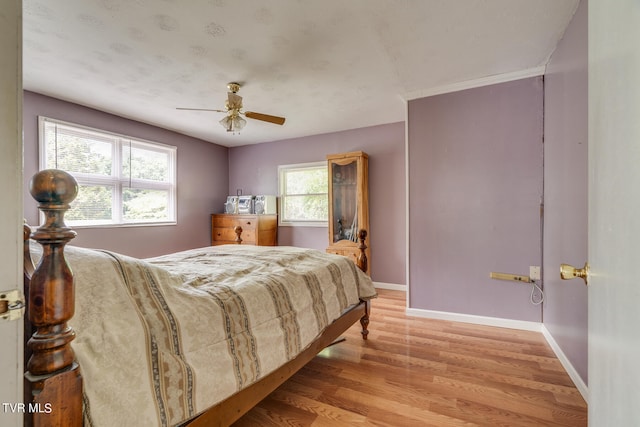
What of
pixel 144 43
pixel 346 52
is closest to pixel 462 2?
pixel 346 52

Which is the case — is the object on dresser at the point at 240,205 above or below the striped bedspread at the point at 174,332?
above

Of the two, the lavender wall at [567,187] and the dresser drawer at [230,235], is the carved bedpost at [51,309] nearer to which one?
the lavender wall at [567,187]

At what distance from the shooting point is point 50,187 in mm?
586

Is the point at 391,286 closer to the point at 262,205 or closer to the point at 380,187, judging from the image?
the point at 380,187

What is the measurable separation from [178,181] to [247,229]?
130 centimetres

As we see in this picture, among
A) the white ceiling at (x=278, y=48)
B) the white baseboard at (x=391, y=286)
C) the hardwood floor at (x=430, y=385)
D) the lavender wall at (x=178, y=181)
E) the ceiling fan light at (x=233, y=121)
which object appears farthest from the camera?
the white baseboard at (x=391, y=286)

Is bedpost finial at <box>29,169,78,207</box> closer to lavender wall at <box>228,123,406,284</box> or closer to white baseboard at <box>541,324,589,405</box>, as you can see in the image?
white baseboard at <box>541,324,589,405</box>

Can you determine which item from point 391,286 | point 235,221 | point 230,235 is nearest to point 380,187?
point 391,286

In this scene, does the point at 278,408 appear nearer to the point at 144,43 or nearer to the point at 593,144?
the point at 593,144

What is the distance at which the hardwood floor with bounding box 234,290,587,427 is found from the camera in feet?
4.90

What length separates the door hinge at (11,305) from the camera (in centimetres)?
49

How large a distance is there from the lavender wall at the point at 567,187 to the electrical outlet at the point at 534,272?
64mm

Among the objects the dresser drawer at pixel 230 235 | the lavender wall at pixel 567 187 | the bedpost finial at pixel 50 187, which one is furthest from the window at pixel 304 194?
the bedpost finial at pixel 50 187

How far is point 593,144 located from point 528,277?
2272 mm
